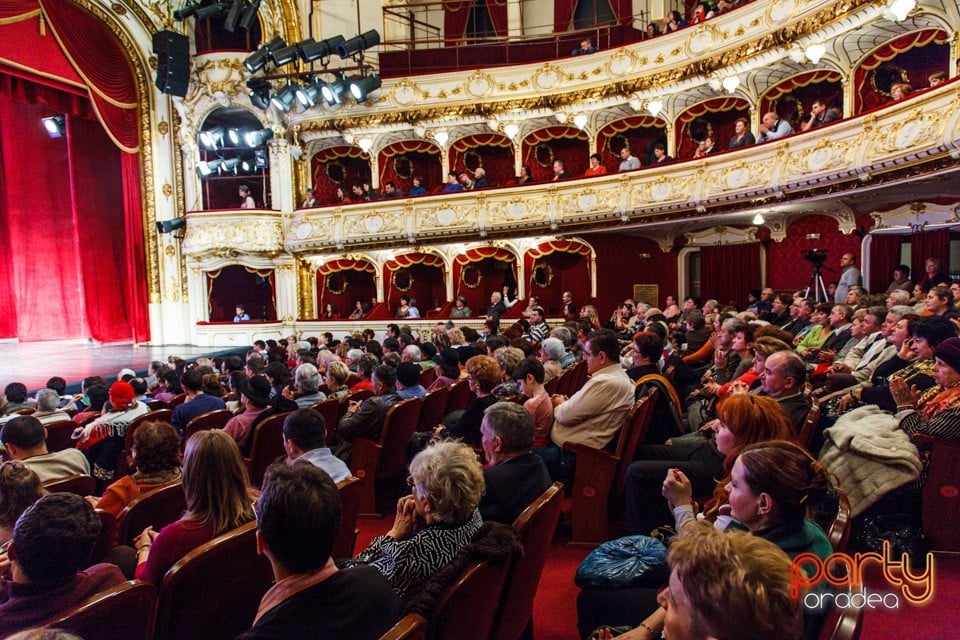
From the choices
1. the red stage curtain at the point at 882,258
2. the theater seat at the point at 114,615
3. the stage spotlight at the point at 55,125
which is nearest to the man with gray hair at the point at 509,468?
the theater seat at the point at 114,615

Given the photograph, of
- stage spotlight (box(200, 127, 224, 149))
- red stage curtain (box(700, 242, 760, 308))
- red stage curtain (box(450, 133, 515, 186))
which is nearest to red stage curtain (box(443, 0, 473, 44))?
red stage curtain (box(450, 133, 515, 186))

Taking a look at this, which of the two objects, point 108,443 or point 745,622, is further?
point 108,443

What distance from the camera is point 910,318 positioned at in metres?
3.85

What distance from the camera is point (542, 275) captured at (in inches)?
544

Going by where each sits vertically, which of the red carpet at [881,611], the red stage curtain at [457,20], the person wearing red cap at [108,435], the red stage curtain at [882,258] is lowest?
the red carpet at [881,611]

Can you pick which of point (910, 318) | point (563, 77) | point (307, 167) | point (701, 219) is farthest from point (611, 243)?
point (910, 318)

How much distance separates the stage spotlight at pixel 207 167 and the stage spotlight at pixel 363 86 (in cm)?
346

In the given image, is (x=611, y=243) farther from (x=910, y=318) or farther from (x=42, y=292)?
(x=42, y=292)

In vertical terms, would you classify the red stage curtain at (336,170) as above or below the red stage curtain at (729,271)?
above

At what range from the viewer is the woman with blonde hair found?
1872 millimetres

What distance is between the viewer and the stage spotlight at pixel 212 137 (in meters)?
13.7

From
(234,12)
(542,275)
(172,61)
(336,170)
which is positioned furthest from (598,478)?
(336,170)

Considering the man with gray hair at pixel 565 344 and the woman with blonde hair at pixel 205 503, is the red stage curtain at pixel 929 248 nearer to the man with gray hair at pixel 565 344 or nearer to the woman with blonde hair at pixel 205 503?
the man with gray hair at pixel 565 344

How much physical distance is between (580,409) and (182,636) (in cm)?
203
